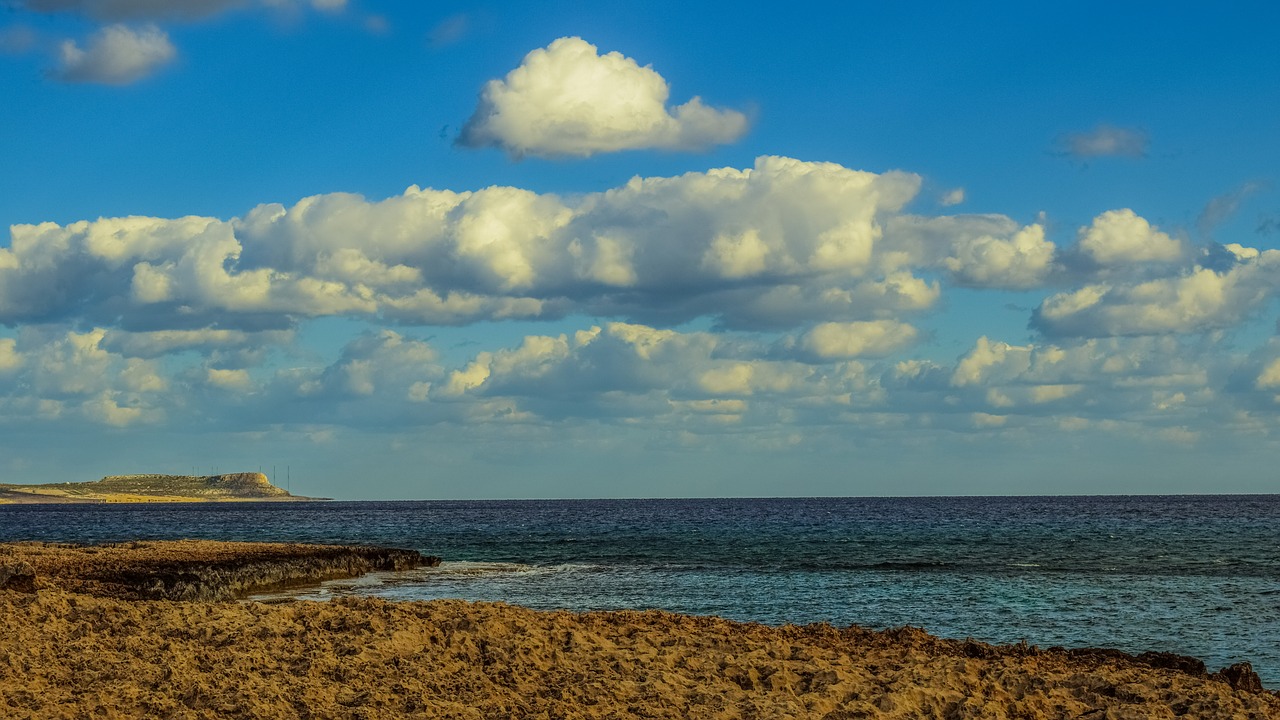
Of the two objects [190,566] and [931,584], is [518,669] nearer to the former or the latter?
[190,566]

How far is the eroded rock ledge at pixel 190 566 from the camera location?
30469 millimetres

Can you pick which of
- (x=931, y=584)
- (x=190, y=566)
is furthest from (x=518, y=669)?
(x=931, y=584)

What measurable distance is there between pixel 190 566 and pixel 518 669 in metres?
26.0

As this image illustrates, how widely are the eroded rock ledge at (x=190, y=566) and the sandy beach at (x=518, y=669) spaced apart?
24.7 ft

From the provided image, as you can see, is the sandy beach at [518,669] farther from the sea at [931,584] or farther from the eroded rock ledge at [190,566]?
the eroded rock ledge at [190,566]

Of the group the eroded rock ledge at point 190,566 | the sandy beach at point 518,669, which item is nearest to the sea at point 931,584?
the eroded rock ledge at point 190,566

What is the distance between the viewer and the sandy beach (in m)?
13.9

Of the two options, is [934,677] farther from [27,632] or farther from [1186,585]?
[1186,585]

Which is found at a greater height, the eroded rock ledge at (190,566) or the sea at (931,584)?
the eroded rock ledge at (190,566)

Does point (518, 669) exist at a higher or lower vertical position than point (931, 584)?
higher

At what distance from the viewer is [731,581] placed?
140 feet

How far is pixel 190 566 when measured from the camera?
124ft

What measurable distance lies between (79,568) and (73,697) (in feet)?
77.3

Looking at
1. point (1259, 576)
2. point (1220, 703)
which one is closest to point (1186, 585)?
point (1259, 576)
